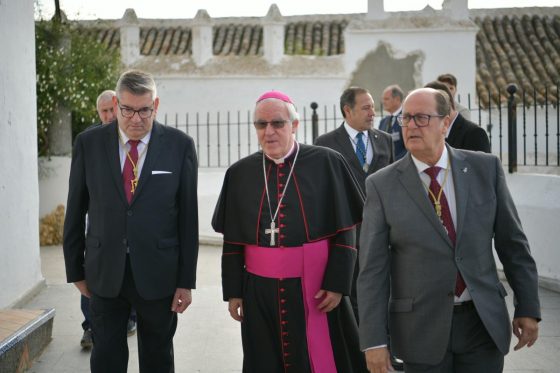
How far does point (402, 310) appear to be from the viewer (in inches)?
133

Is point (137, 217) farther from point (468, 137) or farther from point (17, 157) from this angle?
point (17, 157)

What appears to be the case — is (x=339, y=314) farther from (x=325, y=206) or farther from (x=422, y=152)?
(x=422, y=152)

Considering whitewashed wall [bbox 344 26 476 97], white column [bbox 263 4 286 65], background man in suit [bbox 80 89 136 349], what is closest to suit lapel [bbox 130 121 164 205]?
background man in suit [bbox 80 89 136 349]

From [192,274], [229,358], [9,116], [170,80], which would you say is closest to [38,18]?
[170,80]

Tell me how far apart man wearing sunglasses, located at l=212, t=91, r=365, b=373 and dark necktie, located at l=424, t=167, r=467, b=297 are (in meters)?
0.74

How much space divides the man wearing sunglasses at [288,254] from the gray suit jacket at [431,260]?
22.7 inches

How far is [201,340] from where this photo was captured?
645 centimetres

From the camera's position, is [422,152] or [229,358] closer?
[422,152]

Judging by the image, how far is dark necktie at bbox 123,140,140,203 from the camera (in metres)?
4.21

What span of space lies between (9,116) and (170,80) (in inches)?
329

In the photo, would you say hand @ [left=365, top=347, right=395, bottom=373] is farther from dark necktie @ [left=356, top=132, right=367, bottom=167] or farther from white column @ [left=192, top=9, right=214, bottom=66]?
white column @ [left=192, top=9, right=214, bottom=66]

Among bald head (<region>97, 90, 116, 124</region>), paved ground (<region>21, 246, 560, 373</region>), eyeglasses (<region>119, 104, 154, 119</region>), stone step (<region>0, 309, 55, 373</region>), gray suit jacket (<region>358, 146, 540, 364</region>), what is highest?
bald head (<region>97, 90, 116, 124</region>)

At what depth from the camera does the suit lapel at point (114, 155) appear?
4172 millimetres

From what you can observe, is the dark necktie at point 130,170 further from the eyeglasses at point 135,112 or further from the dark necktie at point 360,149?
the dark necktie at point 360,149
